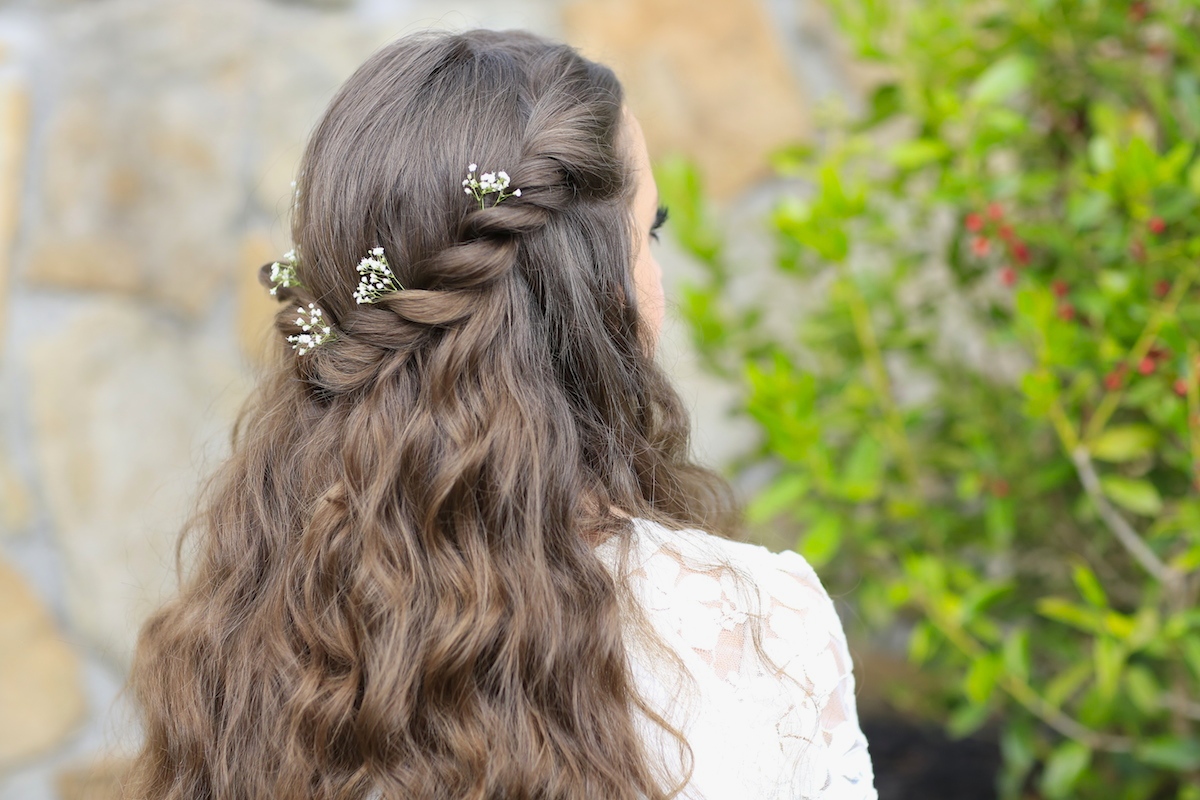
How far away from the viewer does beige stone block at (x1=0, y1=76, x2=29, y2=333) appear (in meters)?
1.39

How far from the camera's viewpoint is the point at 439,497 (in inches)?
28.3

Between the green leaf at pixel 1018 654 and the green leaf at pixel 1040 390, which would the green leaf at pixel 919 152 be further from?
the green leaf at pixel 1018 654

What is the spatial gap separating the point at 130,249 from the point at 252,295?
0.63 feet

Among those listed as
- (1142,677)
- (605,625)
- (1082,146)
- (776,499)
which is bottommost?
(1142,677)

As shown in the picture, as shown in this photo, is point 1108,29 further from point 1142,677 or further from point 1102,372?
point 1142,677

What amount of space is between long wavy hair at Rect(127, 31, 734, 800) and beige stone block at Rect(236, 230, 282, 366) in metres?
0.72

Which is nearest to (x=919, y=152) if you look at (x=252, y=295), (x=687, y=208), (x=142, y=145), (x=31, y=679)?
(x=687, y=208)

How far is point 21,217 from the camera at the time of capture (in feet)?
4.65

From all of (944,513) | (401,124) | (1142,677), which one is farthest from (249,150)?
(1142,677)

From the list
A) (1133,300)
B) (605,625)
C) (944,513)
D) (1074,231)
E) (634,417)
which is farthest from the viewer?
(944,513)

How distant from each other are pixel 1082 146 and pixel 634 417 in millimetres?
919

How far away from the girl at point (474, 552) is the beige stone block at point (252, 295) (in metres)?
0.72

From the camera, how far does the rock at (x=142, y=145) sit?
1417 millimetres

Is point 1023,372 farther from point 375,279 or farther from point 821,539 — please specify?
point 375,279
